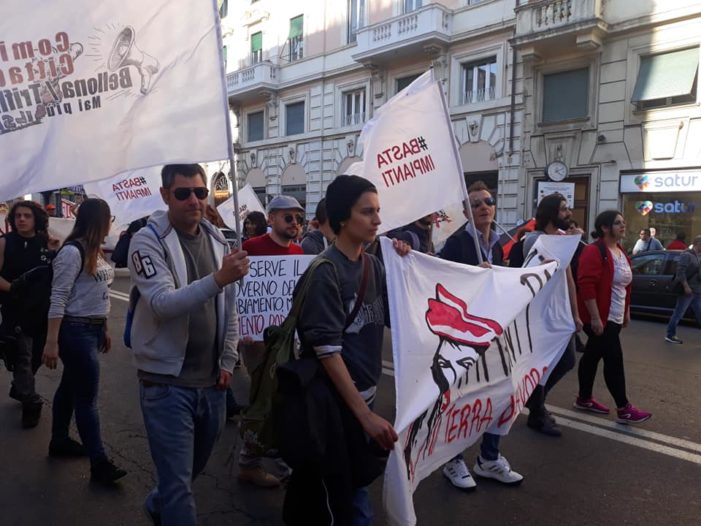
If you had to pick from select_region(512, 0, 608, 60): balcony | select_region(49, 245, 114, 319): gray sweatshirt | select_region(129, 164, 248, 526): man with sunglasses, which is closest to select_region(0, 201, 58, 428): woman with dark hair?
select_region(49, 245, 114, 319): gray sweatshirt

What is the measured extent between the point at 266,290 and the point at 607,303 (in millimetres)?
2799

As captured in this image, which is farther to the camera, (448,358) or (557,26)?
(557,26)

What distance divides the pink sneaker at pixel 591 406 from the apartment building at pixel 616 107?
477 inches

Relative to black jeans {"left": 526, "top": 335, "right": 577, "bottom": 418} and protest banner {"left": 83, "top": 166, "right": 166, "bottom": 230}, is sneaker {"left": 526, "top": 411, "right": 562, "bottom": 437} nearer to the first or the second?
black jeans {"left": 526, "top": 335, "right": 577, "bottom": 418}

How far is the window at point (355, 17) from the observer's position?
24203 mm

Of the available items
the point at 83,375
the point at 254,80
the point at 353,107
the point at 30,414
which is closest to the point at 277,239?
the point at 83,375

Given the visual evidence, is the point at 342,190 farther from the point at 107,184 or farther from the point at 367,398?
the point at 107,184

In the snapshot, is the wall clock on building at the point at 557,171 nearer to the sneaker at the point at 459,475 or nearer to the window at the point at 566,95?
the window at the point at 566,95

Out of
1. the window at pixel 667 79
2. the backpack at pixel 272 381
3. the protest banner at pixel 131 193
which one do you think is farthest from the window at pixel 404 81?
the backpack at pixel 272 381

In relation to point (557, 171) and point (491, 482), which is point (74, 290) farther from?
point (557, 171)

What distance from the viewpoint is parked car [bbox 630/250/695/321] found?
36.5ft

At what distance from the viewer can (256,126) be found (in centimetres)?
2955

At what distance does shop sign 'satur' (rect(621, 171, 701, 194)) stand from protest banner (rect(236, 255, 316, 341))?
45.7 ft

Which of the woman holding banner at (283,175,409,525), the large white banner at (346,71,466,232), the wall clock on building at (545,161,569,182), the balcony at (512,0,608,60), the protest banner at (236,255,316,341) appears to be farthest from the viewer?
the wall clock on building at (545,161,569,182)
